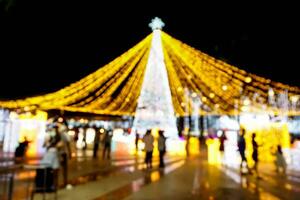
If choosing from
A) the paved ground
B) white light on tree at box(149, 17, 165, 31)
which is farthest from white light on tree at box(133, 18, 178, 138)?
the paved ground

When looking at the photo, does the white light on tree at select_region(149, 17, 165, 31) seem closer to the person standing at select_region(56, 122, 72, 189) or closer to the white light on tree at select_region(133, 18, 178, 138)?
the white light on tree at select_region(133, 18, 178, 138)

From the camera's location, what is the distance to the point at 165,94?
28.9 meters

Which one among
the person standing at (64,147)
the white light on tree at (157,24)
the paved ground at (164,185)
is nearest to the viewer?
the paved ground at (164,185)

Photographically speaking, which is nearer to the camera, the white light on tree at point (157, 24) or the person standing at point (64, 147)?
the person standing at point (64, 147)

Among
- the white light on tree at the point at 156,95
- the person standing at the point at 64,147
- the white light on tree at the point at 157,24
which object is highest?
the white light on tree at the point at 157,24

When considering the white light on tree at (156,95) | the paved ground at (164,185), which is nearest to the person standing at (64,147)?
the paved ground at (164,185)

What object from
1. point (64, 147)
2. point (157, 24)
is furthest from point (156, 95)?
point (64, 147)

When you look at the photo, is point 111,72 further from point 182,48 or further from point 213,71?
point 213,71

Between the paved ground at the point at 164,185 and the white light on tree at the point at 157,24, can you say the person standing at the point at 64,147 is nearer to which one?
the paved ground at the point at 164,185

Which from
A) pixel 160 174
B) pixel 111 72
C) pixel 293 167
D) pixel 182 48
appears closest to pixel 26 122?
pixel 111 72

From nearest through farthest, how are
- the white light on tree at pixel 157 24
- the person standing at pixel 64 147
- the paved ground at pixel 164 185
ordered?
the paved ground at pixel 164 185 < the person standing at pixel 64 147 < the white light on tree at pixel 157 24

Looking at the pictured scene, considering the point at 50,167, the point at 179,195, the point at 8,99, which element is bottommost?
the point at 179,195

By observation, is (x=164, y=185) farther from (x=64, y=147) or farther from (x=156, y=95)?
(x=156, y=95)

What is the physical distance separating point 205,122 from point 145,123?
50374 millimetres
